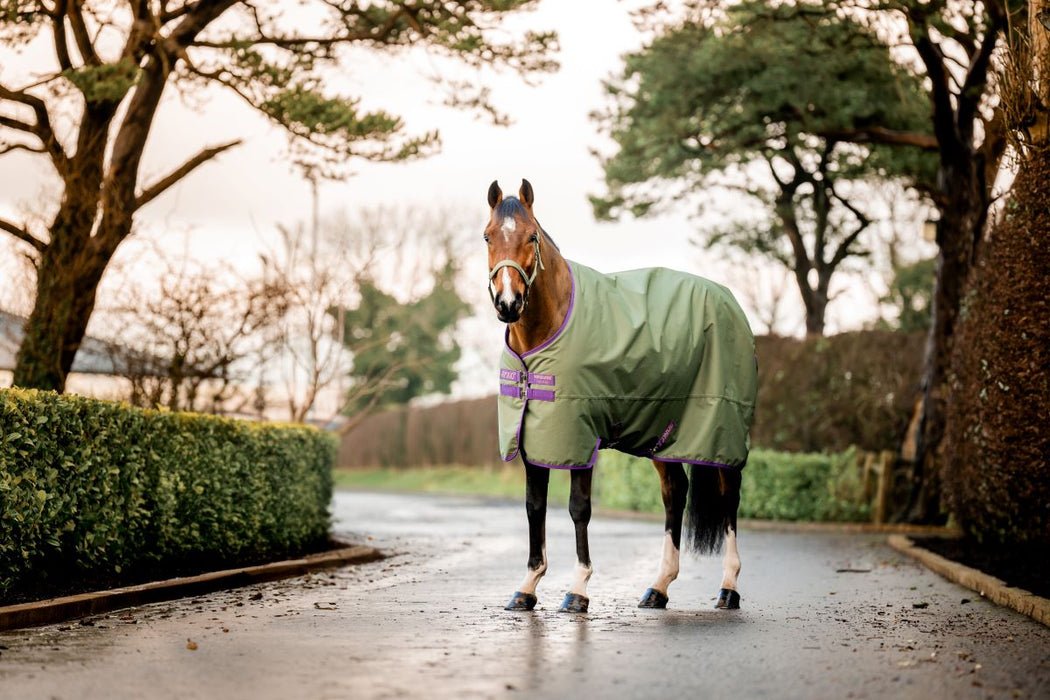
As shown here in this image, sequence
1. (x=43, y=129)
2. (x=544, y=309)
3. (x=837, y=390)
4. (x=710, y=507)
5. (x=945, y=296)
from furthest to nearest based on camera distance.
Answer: (x=837, y=390)
(x=945, y=296)
(x=43, y=129)
(x=710, y=507)
(x=544, y=309)

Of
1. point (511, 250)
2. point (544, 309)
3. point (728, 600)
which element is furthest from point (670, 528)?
point (511, 250)

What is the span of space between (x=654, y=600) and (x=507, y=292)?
2.61m

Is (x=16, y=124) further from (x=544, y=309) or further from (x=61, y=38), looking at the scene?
(x=544, y=309)

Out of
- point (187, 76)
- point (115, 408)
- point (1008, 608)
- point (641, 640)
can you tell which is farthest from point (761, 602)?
point (187, 76)

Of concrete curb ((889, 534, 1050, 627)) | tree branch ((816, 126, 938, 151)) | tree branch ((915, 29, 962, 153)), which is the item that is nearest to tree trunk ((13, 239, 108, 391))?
concrete curb ((889, 534, 1050, 627))

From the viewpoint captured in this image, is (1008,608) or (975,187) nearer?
(1008,608)

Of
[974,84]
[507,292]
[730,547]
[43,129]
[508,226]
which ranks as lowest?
[730,547]

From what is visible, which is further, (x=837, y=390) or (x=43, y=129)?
(x=837, y=390)

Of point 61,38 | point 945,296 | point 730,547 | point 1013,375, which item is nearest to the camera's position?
point 730,547

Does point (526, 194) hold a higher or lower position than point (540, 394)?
higher

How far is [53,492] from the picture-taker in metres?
8.74

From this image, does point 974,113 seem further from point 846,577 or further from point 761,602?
point 761,602

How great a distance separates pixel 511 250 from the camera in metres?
8.42

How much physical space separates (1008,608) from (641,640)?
397 centimetres
